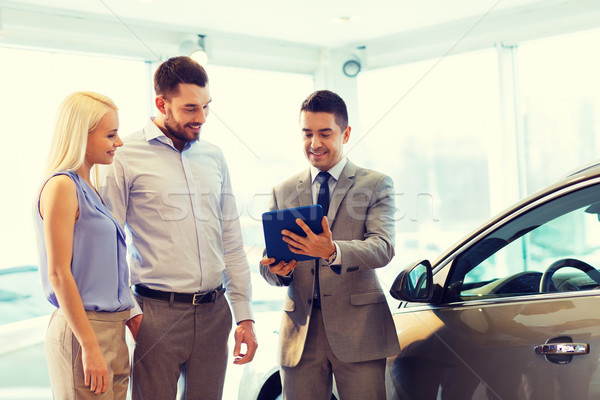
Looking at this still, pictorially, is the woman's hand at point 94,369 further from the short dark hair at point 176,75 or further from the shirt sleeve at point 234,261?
the short dark hair at point 176,75

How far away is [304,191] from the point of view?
2100mm

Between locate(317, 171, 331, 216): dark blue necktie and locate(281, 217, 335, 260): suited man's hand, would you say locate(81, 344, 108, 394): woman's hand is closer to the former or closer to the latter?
locate(281, 217, 335, 260): suited man's hand

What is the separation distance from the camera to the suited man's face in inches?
81.6

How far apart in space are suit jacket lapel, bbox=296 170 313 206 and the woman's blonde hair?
0.76 m

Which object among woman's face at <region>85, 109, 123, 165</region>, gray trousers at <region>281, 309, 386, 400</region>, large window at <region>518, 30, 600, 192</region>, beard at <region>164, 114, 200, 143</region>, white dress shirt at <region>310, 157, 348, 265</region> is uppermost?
large window at <region>518, 30, 600, 192</region>

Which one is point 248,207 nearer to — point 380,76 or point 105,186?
point 380,76

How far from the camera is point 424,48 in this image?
18.6ft

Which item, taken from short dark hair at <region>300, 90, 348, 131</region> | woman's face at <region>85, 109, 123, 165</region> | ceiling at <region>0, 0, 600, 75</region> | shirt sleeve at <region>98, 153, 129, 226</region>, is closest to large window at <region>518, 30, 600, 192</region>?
ceiling at <region>0, 0, 600, 75</region>

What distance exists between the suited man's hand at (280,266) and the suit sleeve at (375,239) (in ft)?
0.59

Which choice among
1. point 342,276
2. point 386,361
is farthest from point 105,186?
point 386,361

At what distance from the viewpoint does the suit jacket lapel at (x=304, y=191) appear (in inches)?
82.0

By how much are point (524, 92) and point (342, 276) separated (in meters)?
4.16

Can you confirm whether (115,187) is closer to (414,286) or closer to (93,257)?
(93,257)

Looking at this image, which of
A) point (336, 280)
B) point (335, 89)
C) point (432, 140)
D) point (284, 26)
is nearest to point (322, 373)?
point (336, 280)
